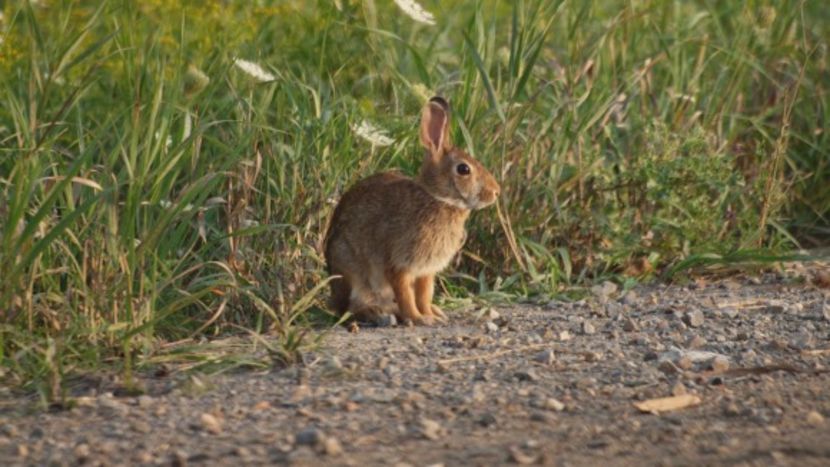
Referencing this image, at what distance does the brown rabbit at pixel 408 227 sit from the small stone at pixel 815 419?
1.91 meters

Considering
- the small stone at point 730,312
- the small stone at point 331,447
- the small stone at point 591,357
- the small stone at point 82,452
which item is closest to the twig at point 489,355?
the small stone at point 591,357

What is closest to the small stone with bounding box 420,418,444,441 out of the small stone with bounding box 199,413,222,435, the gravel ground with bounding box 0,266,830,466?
the gravel ground with bounding box 0,266,830,466

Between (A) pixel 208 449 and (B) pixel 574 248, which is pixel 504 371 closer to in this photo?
(A) pixel 208 449

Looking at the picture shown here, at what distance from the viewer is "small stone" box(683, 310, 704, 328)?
5.75 metres

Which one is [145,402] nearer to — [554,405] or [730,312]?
[554,405]

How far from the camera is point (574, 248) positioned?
6.70 meters

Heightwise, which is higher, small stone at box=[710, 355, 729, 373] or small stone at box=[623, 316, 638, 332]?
small stone at box=[710, 355, 729, 373]

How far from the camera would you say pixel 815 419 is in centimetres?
433

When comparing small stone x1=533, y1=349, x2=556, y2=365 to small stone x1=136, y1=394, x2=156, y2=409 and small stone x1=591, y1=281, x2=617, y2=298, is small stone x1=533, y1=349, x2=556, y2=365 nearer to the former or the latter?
small stone x1=591, y1=281, x2=617, y2=298

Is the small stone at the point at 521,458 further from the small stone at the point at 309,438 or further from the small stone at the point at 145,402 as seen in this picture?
the small stone at the point at 145,402

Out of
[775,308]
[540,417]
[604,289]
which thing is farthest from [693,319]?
[540,417]

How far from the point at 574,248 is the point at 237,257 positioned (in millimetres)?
1689

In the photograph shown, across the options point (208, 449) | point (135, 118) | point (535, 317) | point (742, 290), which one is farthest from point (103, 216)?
point (742, 290)

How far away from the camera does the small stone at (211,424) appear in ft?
13.9
